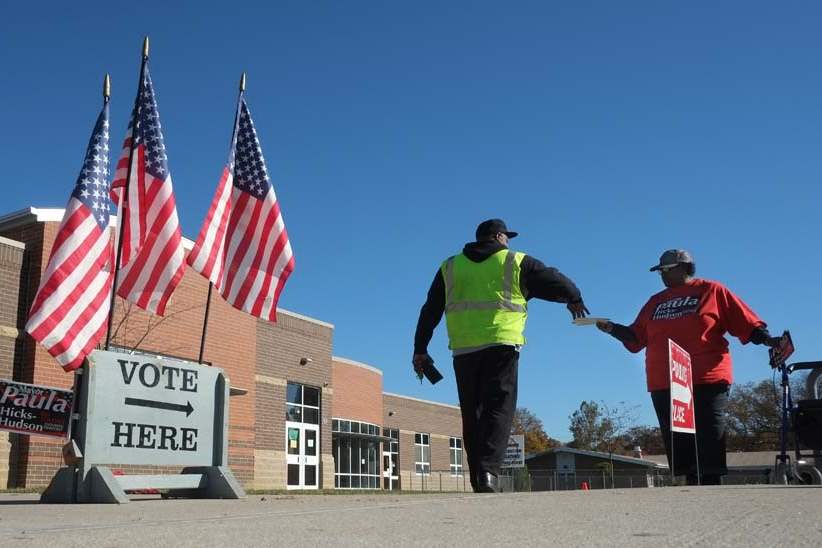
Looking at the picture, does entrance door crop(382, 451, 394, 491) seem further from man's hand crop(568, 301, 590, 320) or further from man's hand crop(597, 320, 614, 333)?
man's hand crop(568, 301, 590, 320)

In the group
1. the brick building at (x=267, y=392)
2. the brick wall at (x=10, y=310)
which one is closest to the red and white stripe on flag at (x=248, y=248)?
the brick building at (x=267, y=392)

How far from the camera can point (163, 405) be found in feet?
20.5

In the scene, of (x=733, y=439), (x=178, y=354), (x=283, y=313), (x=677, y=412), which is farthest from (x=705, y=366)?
(x=733, y=439)

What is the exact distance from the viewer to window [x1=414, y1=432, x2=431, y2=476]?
4612cm

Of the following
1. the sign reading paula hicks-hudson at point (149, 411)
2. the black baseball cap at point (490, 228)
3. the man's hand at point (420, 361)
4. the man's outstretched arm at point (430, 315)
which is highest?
the black baseball cap at point (490, 228)

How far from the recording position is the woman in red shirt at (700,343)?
743 cm

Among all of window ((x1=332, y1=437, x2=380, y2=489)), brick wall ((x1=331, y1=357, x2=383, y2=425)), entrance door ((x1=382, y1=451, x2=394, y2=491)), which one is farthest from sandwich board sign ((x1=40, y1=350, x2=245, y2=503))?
entrance door ((x1=382, y1=451, x2=394, y2=491))

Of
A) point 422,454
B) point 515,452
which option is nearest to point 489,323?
point 515,452

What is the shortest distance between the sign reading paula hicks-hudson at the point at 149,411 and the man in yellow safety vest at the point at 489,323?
189 cm

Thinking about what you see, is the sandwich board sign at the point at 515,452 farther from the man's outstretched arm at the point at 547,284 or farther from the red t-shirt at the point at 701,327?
the man's outstretched arm at the point at 547,284

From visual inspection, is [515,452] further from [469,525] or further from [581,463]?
[581,463]

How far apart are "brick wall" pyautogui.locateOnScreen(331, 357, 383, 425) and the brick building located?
0.05 metres

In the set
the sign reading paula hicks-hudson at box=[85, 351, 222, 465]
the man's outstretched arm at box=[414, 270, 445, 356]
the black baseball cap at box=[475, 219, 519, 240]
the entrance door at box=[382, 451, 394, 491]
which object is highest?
the black baseball cap at box=[475, 219, 519, 240]

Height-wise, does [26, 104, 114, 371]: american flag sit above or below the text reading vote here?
above
